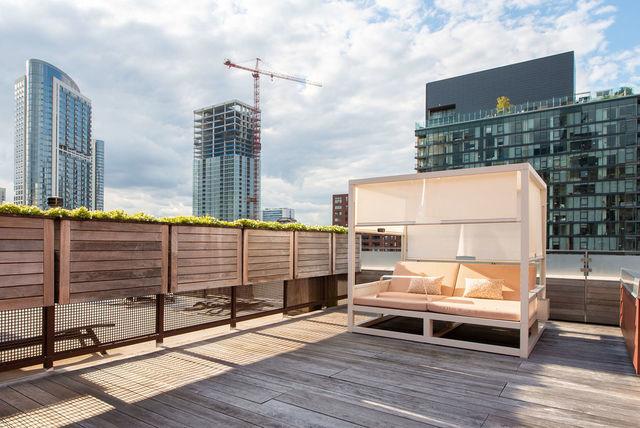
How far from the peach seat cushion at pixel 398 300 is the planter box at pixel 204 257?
1.74 metres

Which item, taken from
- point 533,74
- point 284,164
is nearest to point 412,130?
point 533,74

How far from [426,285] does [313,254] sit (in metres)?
1.96

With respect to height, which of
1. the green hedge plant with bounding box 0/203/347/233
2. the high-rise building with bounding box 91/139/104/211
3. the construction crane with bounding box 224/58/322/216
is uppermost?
the construction crane with bounding box 224/58/322/216

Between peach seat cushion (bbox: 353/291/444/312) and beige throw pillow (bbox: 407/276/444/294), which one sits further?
beige throw pillow (bbox: 407/276/444/294)

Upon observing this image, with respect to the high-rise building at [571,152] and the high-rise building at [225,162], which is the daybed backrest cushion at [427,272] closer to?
the high-rise building at [225,162]

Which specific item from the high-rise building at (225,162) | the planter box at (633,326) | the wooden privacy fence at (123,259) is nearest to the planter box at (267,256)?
the wooden privacy fence at (123,259)

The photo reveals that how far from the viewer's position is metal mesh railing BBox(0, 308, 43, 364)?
3.32 metres

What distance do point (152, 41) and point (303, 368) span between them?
784 cm

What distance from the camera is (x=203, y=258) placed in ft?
15.8

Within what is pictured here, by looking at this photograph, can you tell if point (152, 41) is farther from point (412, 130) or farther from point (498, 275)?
point (412, 130)

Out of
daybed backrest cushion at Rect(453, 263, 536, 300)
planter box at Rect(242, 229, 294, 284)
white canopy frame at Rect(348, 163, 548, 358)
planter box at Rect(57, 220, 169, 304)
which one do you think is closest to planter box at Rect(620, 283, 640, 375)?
white canopy frame at Rect(348, 163, 548, 358)

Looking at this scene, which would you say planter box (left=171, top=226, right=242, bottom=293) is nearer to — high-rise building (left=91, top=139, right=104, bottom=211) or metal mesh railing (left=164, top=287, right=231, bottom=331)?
metal mesh railing (left=164, top=287, right=231, bottom=331)

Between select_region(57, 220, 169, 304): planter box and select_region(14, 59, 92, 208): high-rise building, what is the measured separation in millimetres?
28445

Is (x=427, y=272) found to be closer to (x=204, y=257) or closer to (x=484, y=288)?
(x=484, y=288)
